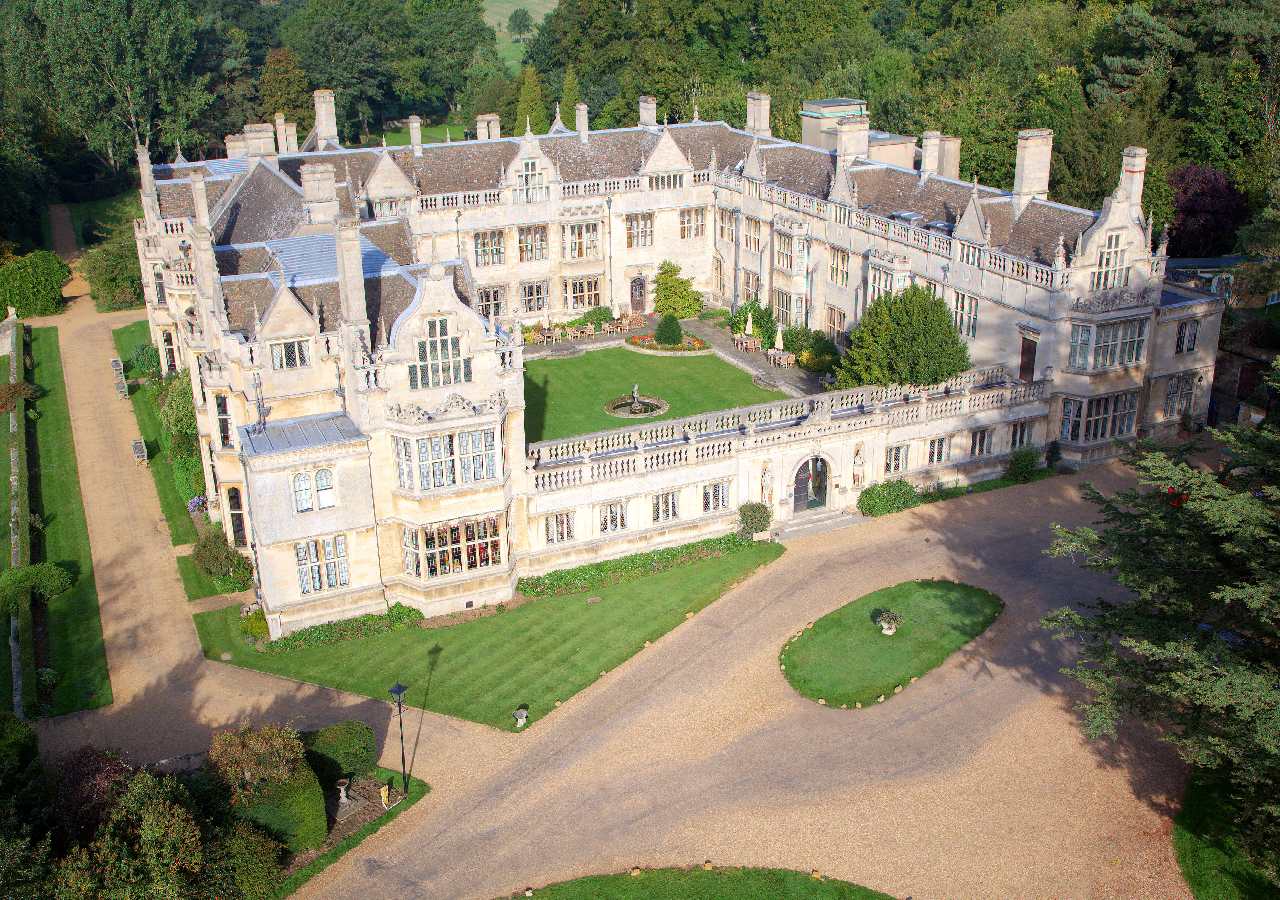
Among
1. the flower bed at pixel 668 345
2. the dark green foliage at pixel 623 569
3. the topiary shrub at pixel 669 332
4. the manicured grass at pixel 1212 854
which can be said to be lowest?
the manicured grass at pixel 1212 854

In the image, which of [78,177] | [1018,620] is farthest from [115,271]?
[1018,620]

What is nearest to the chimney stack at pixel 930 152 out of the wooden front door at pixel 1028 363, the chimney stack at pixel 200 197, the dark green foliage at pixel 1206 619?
the wooden front door at pixel 1028 363

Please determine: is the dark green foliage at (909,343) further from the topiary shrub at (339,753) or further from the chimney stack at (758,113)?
the chimney stack at (758,113)

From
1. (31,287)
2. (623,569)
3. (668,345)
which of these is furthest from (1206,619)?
(31,287)

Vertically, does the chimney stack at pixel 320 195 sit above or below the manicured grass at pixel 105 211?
above

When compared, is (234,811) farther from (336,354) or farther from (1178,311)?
(1178,311)

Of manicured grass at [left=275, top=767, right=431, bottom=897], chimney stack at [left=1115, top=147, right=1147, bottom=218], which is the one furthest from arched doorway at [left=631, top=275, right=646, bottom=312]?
manicured grass at [left=275, top=767, right=431, bottom=897]

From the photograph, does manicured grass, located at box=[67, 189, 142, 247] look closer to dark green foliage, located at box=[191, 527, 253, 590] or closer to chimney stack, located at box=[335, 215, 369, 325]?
dark green foliage, located at box=[191, 527, 253, 590]

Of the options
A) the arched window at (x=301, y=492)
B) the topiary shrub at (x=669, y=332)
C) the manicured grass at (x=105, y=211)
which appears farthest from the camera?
the manicured grass at (x=105, y=211)
